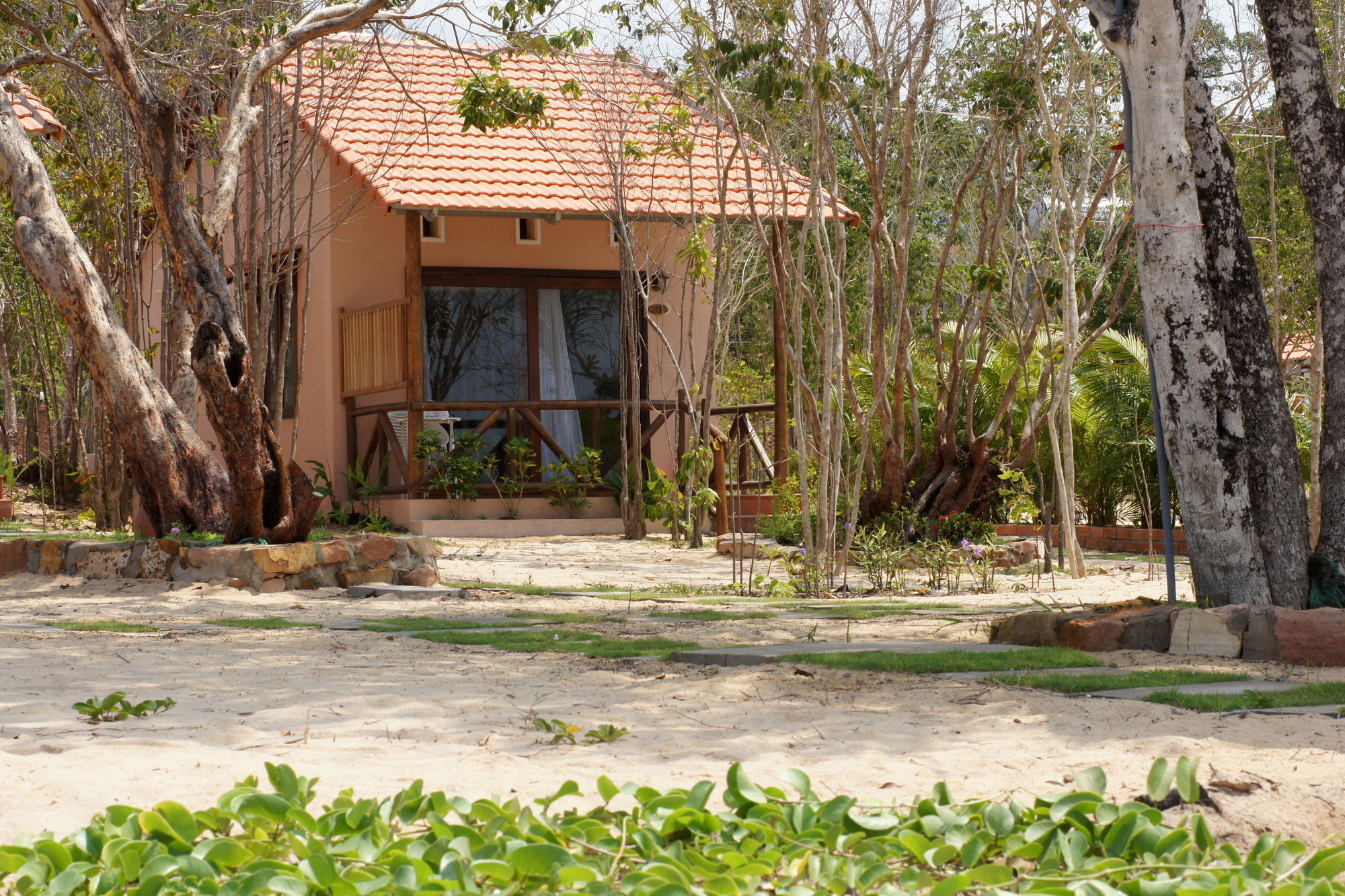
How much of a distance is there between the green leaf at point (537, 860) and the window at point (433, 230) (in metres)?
11.8

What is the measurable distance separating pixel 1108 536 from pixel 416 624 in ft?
26.2

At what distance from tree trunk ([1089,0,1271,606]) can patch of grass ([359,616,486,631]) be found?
124 inches

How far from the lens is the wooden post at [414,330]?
41.1ft

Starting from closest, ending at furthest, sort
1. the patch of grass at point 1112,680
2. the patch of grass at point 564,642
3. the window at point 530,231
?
the patch of grass at point 1112,680
the patch of grass at point 564,642
the window at point 530,231

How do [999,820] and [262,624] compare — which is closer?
[999,820]

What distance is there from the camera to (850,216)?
12.7 m

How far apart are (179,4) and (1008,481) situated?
8.01 m

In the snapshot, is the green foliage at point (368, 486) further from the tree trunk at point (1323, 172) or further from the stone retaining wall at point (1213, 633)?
the tree trunk at point (1323, 172)

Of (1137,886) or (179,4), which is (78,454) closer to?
(179,4)

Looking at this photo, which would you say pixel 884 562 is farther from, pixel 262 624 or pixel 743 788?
pixel 743 788

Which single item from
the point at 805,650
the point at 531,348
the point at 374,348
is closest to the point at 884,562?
the point at 805,650

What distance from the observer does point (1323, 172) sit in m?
5.36

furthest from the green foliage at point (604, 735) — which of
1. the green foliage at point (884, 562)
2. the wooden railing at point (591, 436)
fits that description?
the wooden railing at point (591, 436)

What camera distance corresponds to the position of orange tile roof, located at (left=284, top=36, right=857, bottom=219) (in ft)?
39.5
